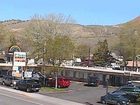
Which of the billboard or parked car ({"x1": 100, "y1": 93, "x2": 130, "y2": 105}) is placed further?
the billboard

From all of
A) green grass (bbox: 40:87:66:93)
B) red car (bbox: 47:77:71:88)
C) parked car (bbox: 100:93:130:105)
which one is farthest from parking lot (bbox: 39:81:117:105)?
red car (bbox: 47:77:71:88)

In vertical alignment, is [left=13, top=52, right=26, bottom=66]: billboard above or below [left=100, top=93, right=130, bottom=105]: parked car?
above

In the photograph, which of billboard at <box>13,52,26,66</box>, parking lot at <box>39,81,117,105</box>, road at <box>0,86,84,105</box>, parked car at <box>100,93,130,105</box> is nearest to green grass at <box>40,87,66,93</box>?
parking lot at <box>39,81,117,105</box>

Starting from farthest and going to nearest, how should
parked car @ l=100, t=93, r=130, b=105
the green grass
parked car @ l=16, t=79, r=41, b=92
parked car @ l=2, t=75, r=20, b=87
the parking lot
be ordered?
parked car @ l=2, t=75, r=20, b=87 → the green grass → parked car @ l=16, t=79, r=41, b=92 → the parking lot → parked car @ l=100, t=93, r=130, b=105

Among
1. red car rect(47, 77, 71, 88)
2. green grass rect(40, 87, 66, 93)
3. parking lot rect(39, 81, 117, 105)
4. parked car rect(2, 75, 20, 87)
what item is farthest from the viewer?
red car rect(47, 77, 71, 88)

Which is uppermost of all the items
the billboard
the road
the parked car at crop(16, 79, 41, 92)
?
the billboard

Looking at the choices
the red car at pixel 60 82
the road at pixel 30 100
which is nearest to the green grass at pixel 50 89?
the red car at pixel 60 82

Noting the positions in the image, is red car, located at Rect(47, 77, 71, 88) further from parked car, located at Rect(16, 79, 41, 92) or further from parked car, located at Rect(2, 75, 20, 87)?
parked car, located at Rect(16, 79, 41, 92)

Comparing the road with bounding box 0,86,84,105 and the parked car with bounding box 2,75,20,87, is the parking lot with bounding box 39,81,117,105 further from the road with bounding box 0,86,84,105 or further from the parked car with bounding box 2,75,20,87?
the parked car with bounding box 2,75,20,87

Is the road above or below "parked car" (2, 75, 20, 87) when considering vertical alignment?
below

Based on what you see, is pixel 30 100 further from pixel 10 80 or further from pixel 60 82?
pixel 10 80

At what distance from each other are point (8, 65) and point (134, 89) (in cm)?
4942

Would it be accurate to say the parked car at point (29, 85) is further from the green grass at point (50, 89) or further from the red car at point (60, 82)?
the red car at point (60, 82)

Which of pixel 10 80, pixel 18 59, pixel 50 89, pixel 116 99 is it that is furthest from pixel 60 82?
pixel 116 99
